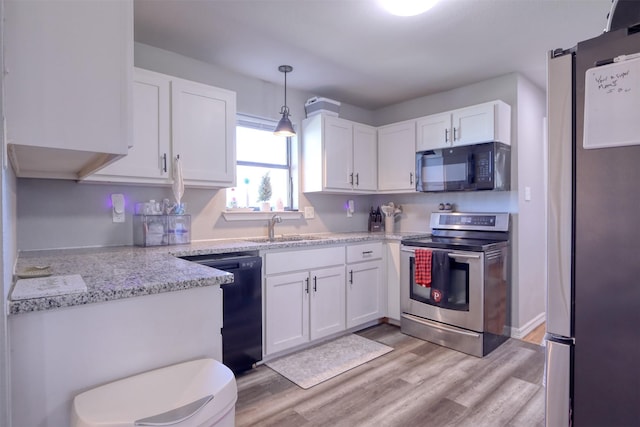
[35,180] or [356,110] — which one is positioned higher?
[356,110]

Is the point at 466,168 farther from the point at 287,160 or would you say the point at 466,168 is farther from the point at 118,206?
the point at 118,206

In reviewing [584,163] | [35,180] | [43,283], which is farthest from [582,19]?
[35,180]

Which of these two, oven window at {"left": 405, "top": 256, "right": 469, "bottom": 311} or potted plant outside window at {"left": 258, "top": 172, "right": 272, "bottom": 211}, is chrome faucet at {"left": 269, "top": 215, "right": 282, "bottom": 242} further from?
oven window at {"left": 405, "top": 256, "right": 469, "bottom": 311}

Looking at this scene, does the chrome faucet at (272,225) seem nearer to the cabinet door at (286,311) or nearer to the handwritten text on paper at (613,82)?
the cabinet door at (286,311)

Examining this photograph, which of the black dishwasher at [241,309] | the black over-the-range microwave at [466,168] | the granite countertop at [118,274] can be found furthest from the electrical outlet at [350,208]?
the granite countertop at [118,274]

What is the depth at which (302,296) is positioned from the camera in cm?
280

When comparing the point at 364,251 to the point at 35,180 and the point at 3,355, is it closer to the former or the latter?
the point at 35,180

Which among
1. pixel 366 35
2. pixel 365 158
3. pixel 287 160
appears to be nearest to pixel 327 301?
pixel 287 160

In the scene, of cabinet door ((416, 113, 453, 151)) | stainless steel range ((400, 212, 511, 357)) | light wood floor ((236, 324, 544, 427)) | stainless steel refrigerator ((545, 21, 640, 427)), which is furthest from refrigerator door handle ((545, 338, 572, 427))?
cabinet door ((416, 113, 453, 151))

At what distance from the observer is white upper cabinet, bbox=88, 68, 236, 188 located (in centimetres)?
231

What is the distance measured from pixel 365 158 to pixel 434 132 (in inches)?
30.6

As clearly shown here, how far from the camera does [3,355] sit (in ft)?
2.58

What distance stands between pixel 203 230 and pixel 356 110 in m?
2.40

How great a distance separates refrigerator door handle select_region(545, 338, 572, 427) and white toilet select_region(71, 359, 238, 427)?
1.02 meters
